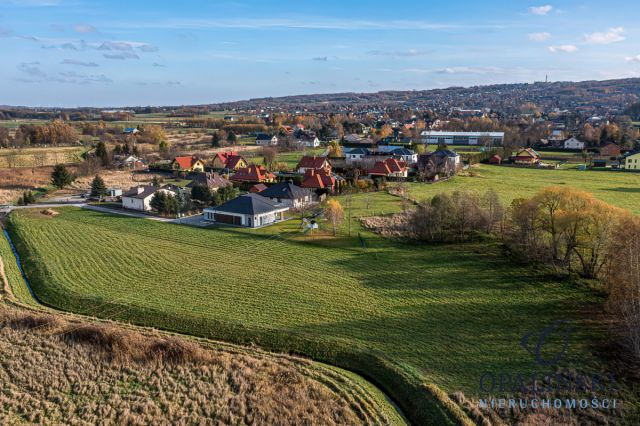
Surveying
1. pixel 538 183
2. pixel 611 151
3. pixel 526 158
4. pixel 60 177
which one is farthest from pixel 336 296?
pixel 611 151

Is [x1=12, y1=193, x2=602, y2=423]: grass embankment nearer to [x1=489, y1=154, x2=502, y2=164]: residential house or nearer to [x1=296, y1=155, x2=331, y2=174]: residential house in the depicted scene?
[x1=296, y1=155, x2=331, y2=174]: residential house

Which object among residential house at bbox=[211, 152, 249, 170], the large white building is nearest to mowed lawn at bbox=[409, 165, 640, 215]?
residential house at bbox=[211, 152, 249, 170]

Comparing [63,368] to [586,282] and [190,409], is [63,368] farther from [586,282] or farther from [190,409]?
[586,282]

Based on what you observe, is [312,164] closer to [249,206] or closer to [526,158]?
[249,206]

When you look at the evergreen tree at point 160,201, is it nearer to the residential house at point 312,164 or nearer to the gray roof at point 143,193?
the gray roof at point 143,193

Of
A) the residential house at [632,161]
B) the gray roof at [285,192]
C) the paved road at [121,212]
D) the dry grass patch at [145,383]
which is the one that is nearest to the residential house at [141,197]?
the paved road at [121,212]

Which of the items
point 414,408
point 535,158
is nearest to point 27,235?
point 414,408
